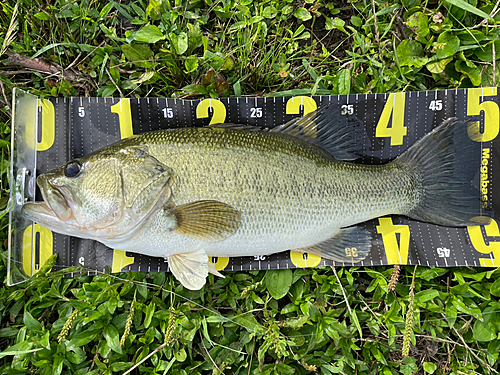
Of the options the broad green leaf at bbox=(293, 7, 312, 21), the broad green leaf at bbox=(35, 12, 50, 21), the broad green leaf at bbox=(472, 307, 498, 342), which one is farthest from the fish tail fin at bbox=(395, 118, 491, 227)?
the broad green leaf at bbox=(35, 12, 50, 21)

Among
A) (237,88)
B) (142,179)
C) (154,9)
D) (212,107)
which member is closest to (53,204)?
(142,179)

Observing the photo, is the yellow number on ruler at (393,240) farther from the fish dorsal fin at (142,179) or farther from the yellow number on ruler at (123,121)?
the yellow number on ruler at (123,121)

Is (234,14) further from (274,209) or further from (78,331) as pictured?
(78,331)

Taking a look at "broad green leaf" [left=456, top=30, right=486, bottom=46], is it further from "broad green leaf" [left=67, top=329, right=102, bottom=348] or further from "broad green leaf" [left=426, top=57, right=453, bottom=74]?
"broad green leaf" [left=67, top=329, right=102, bottom=348]

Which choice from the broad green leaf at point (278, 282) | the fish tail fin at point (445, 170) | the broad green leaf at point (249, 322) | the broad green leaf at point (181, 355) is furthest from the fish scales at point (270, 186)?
the broad green leaf at point (181, 355)

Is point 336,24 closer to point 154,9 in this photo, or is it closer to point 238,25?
point 238,25

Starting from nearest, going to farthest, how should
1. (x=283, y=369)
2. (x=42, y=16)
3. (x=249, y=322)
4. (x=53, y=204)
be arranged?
(x=53, y=204)
(x=283, y=369)
(x=249, y=322)
(x=42, y=16)
